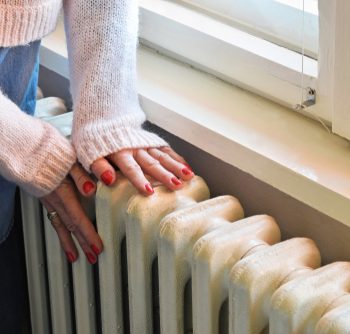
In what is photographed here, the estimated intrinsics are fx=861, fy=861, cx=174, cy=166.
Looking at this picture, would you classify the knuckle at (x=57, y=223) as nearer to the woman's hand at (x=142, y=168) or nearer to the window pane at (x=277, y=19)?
the woman's hand at (x=142, y=168)

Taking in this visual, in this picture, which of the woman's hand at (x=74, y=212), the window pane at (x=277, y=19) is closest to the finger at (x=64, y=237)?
the woman's hand at (x=74, y=212)

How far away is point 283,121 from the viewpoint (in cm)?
112

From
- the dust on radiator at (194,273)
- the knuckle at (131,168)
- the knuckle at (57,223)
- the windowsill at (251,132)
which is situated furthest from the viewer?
the knuckle at (57,223)

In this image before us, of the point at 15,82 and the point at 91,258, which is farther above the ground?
the point at 15,82

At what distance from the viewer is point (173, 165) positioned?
111cm

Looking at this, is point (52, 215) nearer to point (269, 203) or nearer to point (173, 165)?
point (173, 165)

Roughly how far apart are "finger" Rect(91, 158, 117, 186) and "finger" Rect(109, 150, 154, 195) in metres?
0.01

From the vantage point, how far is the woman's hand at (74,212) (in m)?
1.14

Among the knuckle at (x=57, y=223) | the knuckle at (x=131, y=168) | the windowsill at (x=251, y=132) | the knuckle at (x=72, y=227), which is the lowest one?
the knuckle at (x=57, y=223)

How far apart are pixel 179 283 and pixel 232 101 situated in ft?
0.91

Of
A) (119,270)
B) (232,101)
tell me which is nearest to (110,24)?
(232,101)

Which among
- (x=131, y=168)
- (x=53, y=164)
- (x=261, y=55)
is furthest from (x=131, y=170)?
(x=261, y=55)

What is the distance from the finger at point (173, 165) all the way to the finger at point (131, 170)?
33 millimetres

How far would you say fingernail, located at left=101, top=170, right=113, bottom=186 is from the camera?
43.1 inches
